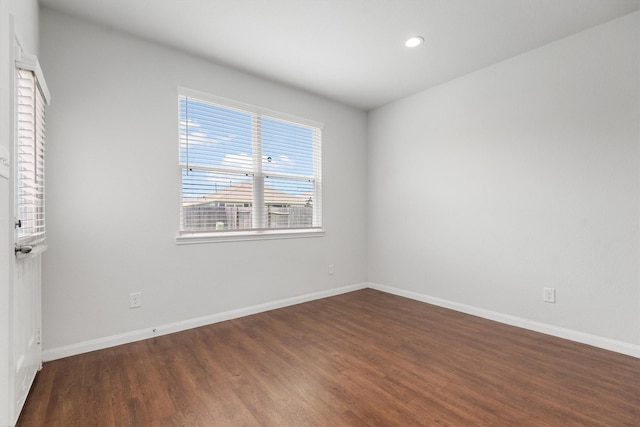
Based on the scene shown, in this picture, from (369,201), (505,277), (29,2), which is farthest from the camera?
(369,201)

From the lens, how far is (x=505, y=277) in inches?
120

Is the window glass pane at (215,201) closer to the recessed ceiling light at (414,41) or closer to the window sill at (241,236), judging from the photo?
the window sill at (241,236)

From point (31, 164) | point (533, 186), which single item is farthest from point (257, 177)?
point (533, 186)

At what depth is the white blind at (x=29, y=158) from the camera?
1582 millimetres

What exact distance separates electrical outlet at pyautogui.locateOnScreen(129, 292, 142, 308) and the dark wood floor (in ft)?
1.07

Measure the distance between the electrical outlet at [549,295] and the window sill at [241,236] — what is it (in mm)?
2430

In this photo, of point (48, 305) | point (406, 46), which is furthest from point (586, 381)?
point (48, 305)

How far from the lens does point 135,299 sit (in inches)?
102

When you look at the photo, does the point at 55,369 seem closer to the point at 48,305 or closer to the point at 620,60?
the point at 48,305

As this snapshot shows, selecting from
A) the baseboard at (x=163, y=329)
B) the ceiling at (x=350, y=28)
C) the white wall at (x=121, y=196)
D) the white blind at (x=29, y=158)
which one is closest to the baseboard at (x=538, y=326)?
the baseboard at (x=163, y=329)

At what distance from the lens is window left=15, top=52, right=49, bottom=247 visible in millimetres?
1552

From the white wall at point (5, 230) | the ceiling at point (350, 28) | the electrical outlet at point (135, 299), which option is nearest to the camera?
the white wall at point (5, 230)

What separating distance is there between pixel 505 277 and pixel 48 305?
4016 mm

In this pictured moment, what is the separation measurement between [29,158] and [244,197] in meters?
1.79
